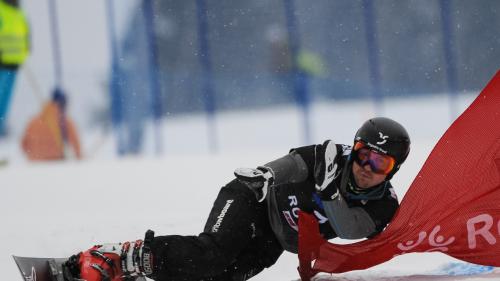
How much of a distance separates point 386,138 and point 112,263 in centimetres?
144

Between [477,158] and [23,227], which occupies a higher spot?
[477,158]

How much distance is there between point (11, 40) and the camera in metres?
9.47

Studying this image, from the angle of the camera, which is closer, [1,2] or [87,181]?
[87,181]

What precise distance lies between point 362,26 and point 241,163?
2.98m

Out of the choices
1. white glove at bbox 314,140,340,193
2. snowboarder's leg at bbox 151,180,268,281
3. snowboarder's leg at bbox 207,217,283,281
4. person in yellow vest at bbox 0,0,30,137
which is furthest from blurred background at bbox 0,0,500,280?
white glove at bbox 314,140,340,193

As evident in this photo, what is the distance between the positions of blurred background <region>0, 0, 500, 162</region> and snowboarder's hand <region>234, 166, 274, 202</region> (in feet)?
20.5

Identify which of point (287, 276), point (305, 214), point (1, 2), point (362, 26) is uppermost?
point (1, 2)

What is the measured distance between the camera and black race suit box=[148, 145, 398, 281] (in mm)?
3793

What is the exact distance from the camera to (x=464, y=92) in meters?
10.3

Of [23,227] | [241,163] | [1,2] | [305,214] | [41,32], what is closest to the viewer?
[305,214]

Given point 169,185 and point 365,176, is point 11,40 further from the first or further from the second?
point 365,176

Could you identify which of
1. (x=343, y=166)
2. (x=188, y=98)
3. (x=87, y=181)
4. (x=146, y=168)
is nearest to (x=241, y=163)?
(x=146, y=168)

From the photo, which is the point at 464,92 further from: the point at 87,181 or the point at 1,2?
the point at 1,2

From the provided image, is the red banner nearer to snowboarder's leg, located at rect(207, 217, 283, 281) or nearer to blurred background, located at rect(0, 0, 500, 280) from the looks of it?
snowboarder's leg, located at rect(207, 217, 283, 281)
